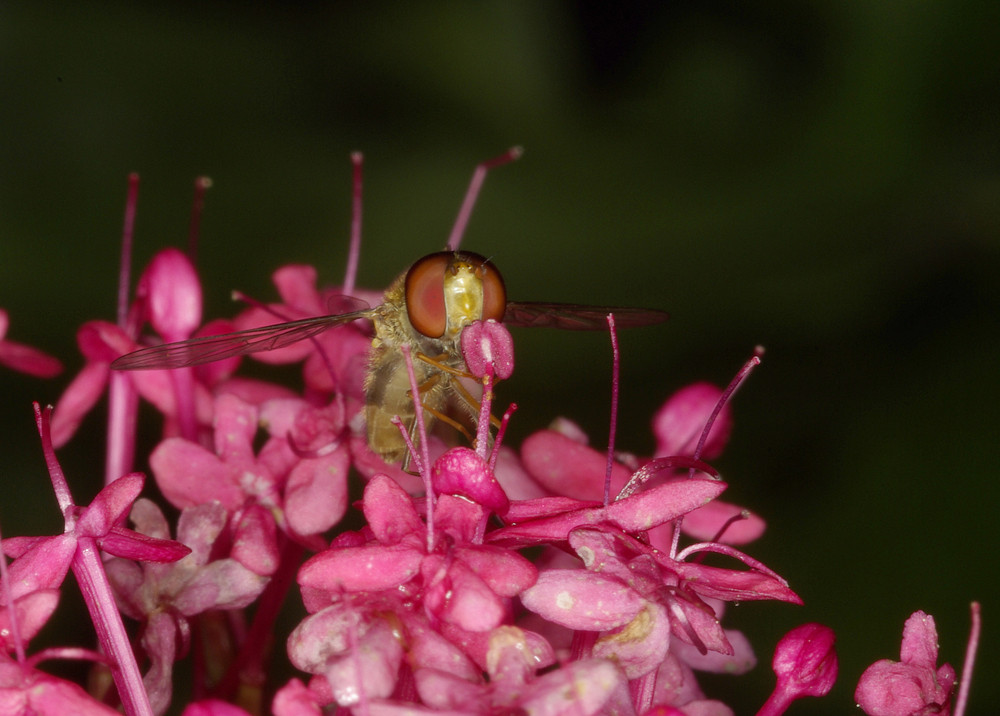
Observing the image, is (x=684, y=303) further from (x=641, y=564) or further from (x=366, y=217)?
(x=641, y=564)

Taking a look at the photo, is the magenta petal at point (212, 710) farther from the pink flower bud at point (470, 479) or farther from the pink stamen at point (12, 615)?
the pink flower bud at point (470, 479)

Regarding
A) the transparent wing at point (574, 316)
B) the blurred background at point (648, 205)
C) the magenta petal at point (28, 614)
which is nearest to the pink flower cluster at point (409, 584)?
the magenta petal at point (28, 614)

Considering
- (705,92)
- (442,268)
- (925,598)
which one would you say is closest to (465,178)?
(705,92)

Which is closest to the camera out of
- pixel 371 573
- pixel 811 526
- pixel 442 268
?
pixel 371 573

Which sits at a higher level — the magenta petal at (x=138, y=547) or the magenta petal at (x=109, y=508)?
the magenta petal at (x=109, y=508)

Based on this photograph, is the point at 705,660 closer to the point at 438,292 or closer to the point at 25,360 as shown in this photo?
the point at 438,292

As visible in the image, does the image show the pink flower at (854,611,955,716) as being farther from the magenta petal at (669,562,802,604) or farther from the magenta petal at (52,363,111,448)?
the magenta petal at (52,363,111,448)

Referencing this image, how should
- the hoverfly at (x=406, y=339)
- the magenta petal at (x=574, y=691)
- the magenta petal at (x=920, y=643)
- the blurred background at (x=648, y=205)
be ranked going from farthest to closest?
the blurred background at (x=648, y=205), the hoverfly at (x=406, y=339), the magenta petal at (x=920, y=643), the magenta petal at (x=574, y=691)
